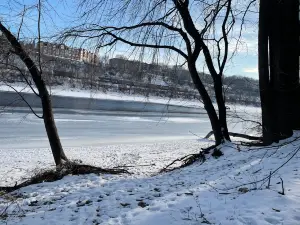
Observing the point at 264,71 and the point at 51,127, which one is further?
the point at 51,127

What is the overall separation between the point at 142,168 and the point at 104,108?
32733 millimetres

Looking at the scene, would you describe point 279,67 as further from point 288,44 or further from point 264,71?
point 264,71

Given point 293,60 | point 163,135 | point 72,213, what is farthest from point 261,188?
point 163,135

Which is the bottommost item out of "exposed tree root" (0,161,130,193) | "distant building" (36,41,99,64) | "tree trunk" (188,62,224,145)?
"exposed tree root" (0,161,130,193)

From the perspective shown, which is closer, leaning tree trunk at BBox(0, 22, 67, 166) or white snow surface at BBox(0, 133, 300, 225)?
white snow surface at BBox(0, 133, 300, 225)

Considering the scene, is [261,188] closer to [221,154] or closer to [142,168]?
[221,154]

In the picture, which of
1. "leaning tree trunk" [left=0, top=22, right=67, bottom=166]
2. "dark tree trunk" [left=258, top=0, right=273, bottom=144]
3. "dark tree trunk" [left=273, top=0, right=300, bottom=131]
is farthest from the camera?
"leaning tree trunk" [left=0, top=22, right=67, bottom=166]

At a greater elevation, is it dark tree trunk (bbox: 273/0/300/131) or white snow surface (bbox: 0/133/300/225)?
dark tree trunk (bbox: 273/0/300/131)

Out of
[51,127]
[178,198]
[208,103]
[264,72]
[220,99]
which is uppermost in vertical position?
[264,72]

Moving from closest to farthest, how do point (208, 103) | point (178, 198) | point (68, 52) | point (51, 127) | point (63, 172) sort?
point (178, 198) < point (63, 172) < point (68, 52) < point (51, 127) < point (208, 103)

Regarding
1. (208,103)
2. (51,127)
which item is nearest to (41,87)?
(51,127)

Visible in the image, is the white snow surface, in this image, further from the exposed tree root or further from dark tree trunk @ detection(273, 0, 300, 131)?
dark tree trunk @ detection(273, 0, 300, 131)

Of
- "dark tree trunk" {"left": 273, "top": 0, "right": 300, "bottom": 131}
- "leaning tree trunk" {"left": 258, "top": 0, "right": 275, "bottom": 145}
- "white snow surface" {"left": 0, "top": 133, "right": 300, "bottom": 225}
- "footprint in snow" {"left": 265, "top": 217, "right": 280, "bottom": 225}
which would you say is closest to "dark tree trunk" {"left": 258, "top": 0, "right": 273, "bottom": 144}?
"leaning tree trunk" {"left": 258, "top": 0, "right": 275, "bottom": 145}

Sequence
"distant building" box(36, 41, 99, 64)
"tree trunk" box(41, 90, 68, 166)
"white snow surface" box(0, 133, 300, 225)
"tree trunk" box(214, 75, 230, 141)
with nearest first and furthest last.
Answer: "white snow surface" box(0, 133, 300, 225)
"distant building" box(36, 41, 99, 64)
"tree trunk" box(41, 90, 68, 166)
"tree trunk" box(214, 75, 230, 141)
